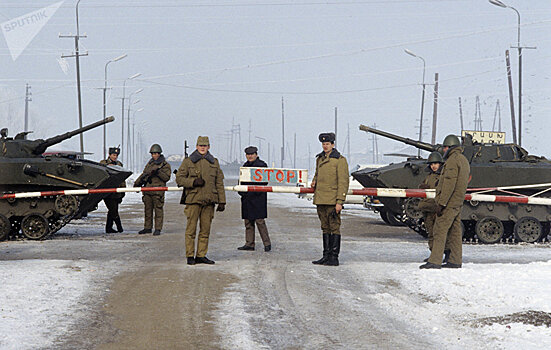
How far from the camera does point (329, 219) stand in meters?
11.2

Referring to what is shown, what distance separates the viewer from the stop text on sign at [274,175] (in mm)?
12203

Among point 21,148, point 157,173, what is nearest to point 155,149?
point 157,173

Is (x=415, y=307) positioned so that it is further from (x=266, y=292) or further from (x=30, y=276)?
(x=30, y=276)

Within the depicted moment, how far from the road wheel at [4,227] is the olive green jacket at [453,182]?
8828 mm

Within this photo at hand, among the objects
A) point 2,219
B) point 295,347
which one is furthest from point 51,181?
point 295,347

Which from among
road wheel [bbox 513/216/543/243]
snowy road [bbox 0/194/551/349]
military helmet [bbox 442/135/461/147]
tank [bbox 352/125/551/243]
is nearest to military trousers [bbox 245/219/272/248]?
snowy road [bbox 0/194/551/349]

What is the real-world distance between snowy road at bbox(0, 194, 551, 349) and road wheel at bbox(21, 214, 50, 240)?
184cm

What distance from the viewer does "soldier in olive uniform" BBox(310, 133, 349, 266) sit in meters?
11.0

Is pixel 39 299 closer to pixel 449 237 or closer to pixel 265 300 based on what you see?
pixel 265 300

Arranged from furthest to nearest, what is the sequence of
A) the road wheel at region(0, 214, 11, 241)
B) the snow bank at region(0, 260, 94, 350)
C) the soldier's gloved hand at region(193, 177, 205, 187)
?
1. the road wheel at region(0, 214, 11, 241)
2. the soldier's gloved hand at region(193, 177, 205, 187)
3. the snow bank at region(0, 260, 94, 350)

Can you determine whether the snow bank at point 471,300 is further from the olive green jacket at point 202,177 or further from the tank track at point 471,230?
the tank track at point 471,230

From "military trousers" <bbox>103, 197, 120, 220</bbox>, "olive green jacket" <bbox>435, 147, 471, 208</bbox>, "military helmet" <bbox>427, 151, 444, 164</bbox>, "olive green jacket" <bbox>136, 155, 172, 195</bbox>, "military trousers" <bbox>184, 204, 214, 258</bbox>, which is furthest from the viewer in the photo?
"military trousers" <bbox>103, 197, 120, 220</bbox>

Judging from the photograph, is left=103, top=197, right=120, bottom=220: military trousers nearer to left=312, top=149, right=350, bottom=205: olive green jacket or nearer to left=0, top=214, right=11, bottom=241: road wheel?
left=0, top=214, right=11, bottom=241: road wheel

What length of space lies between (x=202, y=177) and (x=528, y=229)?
8481 mm
